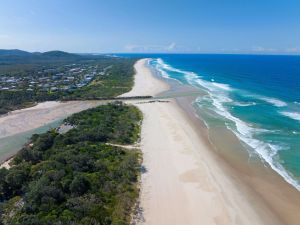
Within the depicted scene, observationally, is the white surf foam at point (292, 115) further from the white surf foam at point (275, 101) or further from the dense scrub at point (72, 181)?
the dense scrub at point (72, 181)

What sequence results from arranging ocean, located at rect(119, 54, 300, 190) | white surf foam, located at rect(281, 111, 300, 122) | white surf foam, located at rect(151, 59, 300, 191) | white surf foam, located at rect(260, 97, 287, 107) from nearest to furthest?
white surf foam, located at rect(151, 59, 300, 191)
ocean, located at rect(119, 54, 300, 190)
white surf foam, located at rect(281, 111, 300, 122)
white surf foam, located at rect(260, 97, 287, 107)

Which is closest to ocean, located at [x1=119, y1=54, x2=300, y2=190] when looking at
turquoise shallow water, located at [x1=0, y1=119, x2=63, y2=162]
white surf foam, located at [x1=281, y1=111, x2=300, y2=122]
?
white surf foam, located at [x1=281, y1=111, x2=300, y2=122]

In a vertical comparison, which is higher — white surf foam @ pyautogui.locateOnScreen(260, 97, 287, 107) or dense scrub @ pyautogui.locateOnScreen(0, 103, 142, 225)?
dense scrub @ pyautogui.locateOnScreen(0, 103, 142, 225)

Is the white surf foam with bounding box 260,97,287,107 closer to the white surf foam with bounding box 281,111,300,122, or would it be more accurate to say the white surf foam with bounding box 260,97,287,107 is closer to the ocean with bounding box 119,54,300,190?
the ocean with bounding box 119,54,300,190

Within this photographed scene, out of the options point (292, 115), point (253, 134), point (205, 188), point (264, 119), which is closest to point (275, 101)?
point (292, 115)

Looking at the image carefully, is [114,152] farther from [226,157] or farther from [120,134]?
[226,157]

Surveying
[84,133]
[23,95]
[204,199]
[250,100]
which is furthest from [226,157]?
[23,95]
